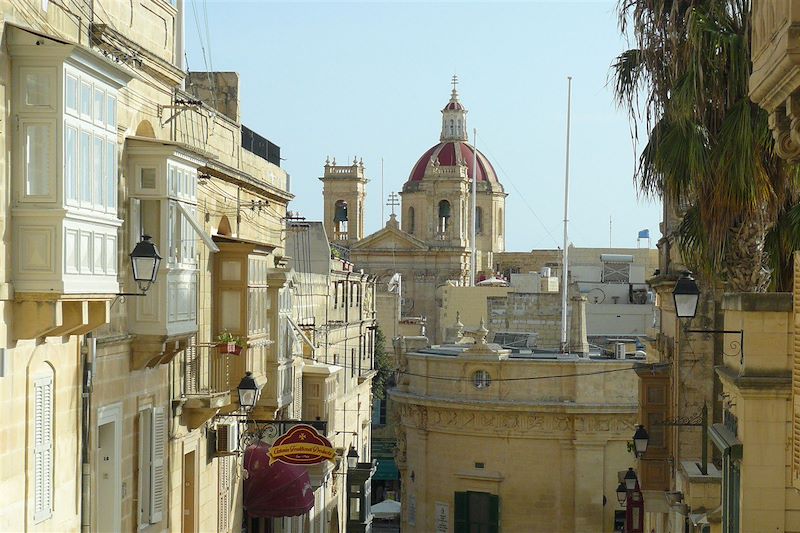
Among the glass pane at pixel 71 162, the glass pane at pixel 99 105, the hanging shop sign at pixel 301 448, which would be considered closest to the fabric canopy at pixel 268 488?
the hanging shop sign at pixel 301 448

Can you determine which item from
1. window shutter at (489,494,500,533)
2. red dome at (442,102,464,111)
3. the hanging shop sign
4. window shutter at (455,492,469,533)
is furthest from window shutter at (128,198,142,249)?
red dome at (442,102,464,111)

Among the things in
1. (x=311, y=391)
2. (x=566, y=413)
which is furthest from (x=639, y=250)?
(x=311, y=391)

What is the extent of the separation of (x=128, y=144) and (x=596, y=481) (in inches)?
994

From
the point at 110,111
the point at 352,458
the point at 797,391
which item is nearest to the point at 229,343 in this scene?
the point at 110,111

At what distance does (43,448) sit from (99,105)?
308cm

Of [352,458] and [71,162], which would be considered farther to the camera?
[352,458]

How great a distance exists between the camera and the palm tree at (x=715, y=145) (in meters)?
16.6

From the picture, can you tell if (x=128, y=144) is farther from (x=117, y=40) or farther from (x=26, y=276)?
(x=26, y=276)

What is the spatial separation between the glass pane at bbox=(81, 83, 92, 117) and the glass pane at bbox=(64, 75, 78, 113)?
17cm

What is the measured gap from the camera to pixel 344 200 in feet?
319

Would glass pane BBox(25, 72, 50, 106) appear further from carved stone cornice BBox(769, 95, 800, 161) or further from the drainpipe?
carved stone cornice BBox(769, 95, 800, 161)

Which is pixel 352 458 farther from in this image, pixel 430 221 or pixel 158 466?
pixel 430 221

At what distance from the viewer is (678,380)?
2267 centimetres

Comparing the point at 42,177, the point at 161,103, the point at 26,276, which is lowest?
the point at 26,276
